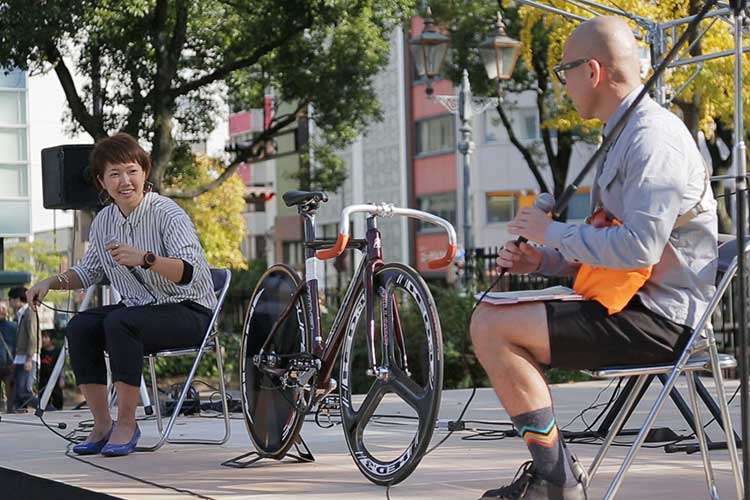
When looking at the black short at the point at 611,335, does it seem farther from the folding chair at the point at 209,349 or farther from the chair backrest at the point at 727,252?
the folding chair at the point at 209,349

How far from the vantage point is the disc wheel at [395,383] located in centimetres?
519

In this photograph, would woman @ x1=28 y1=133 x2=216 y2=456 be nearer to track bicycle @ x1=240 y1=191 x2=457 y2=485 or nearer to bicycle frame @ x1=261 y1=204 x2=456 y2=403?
track bicycle @ x1=240 y1=191 x2=457 y2=485

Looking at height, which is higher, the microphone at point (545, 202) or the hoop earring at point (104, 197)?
the hoop earring at point (104, 197)

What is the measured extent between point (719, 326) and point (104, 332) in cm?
1124

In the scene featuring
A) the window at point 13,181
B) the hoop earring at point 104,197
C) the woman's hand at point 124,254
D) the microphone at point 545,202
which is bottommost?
the woman's hand at point 124,254

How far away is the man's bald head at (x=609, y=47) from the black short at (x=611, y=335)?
646 millimetres

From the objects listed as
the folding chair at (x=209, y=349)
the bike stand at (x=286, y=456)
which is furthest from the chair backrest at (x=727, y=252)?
the folding chair at (x=209, y=349)

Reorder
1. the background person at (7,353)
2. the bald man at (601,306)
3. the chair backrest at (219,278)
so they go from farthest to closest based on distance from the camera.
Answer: the background person at (7,353) → the chair backrest at (219,278) → the bald man at (601,306)

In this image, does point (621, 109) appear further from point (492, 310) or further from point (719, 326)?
point (719, 326)

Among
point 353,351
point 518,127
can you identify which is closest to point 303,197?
point 353,351

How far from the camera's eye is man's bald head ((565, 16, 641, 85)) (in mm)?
4258

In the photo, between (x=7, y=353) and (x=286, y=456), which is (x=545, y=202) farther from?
(x=7, y=353)

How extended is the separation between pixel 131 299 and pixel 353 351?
5.05 ft

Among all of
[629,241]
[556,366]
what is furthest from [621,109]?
[556,366]
